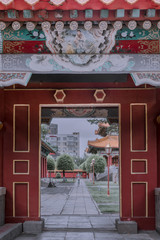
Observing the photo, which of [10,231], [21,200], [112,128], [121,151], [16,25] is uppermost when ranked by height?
[16,25]

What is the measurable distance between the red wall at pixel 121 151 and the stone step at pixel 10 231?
0.26 m

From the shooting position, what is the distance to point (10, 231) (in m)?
5.08

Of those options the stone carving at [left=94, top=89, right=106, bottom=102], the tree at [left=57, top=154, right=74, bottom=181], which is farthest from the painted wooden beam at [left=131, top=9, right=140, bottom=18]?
the tree at [left=57, top=154, right=74, bottom=181]

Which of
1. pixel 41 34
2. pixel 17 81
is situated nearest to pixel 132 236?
pixel 17 81

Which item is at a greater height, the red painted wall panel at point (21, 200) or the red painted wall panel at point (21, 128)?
the red painted wall panel at point (21, 128)

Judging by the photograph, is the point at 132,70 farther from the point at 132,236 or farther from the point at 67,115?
the point at 67,115

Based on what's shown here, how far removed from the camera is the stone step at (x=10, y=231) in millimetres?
4859

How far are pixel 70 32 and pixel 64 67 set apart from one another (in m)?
0.44

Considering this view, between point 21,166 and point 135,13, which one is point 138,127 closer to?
point 21,166

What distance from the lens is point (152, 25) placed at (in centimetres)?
400

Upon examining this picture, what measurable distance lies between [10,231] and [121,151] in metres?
2.39

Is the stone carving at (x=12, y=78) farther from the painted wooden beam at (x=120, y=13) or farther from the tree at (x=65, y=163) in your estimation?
the tree at (x=65, y=163)

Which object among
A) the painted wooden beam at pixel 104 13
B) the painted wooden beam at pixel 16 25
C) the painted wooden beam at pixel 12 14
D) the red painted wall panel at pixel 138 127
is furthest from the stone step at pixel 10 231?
the painted wooden beam at pixel 104 13

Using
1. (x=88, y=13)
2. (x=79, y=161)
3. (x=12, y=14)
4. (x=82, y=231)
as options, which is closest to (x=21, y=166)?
(x=82, y=231)
